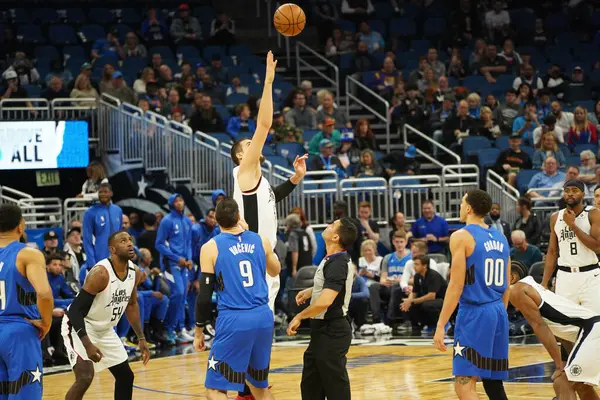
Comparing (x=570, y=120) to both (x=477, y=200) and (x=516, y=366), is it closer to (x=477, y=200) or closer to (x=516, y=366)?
(x=516, y=366)

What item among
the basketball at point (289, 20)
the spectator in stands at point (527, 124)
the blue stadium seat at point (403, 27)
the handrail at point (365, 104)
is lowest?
the spectator in stands at point (527, 124)

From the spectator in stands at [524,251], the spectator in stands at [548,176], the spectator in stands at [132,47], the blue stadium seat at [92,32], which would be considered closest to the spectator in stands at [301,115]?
the spectator in stands at [132,47]

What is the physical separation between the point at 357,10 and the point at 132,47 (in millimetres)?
5771

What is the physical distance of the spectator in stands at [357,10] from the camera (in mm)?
26328

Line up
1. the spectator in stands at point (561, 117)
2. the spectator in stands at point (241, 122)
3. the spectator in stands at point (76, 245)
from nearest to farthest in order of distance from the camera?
the spectator in stands at point (76, 245) → the spectator in stands at point (241, 122) → the spectator in stands at point (561, 117)

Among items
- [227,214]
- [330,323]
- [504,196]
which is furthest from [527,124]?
[227,214]

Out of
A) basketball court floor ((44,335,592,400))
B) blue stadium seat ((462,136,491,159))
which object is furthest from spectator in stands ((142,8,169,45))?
basketball court floor ((44,335,592,400))

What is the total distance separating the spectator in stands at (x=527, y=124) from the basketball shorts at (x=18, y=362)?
48.7 ft

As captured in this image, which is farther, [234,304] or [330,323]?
[330,323]

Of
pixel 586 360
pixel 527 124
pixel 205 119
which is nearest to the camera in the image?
pixel 586 360

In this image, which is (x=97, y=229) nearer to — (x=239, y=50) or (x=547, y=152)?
(x=547, y=152)

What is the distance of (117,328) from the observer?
50.5 feet

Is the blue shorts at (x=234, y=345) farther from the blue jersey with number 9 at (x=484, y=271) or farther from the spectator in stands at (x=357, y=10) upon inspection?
the spectator in stands at (x=357, y=10)

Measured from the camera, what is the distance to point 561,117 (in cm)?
2172
